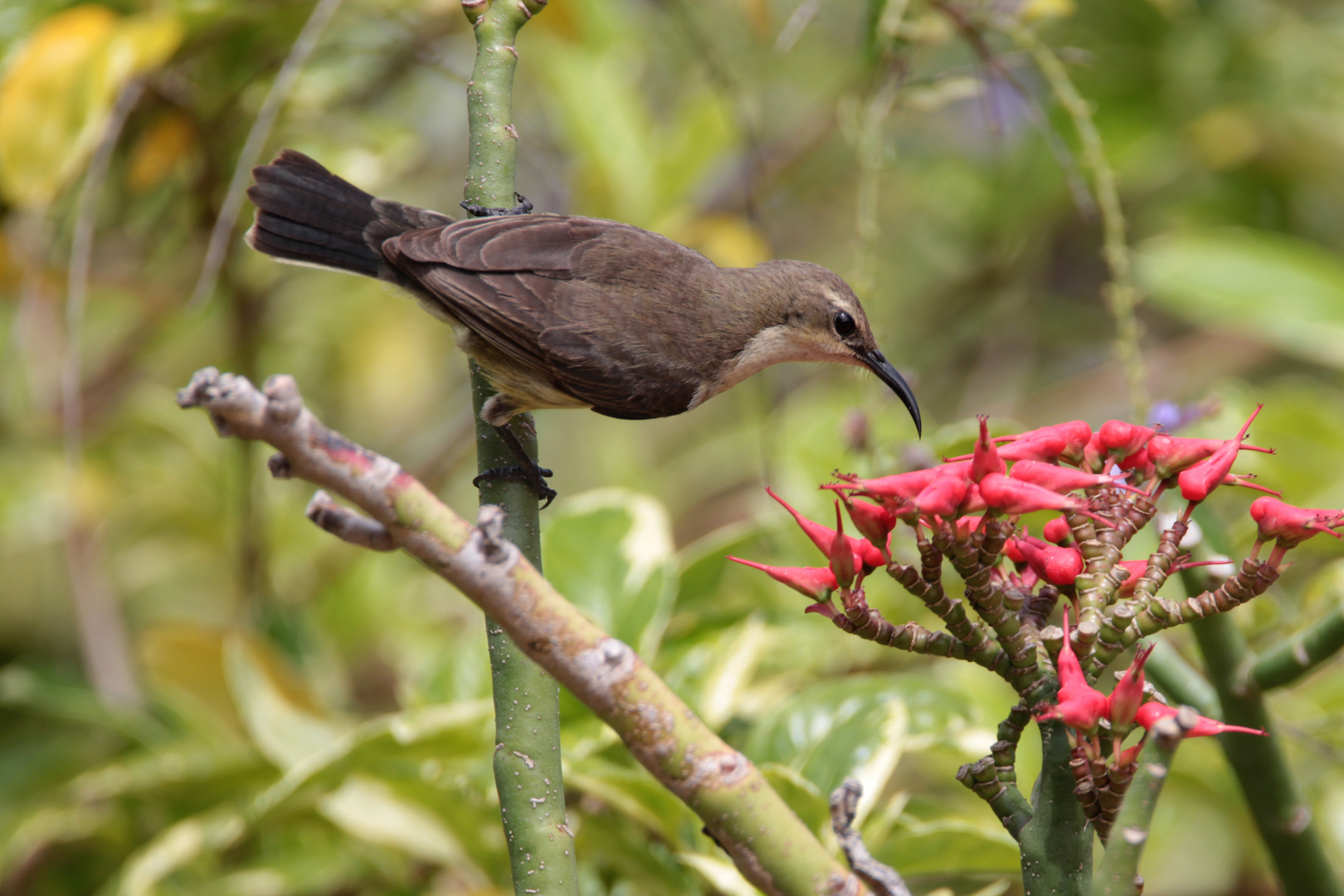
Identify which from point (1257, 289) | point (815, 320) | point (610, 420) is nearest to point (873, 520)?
point (815, 320)

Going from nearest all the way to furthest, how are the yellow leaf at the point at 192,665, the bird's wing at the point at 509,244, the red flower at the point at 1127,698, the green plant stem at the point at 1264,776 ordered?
1. the red flower at the point at 1127,698
2. the green plant stem at the point at 1264,776
3. the bird's wing at the point at 509,244
4. the yellow leaf at the point at 192,665

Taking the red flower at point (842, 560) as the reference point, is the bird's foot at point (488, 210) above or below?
above

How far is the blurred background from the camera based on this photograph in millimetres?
2303

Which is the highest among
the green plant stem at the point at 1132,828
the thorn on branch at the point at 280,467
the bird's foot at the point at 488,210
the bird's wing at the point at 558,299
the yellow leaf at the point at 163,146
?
the yellow leaf at the point at 163,146

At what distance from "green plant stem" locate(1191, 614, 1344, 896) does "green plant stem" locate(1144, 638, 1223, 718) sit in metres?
0.05

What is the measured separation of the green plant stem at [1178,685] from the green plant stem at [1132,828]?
0.55m

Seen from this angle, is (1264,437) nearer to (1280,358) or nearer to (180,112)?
(1280,358)

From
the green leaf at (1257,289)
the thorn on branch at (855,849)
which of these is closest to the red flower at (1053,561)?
the thorn on branch at (855,849)

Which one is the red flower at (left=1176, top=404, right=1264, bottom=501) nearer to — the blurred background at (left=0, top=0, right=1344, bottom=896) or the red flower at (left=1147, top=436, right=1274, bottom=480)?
the red flower at (left=1147, top=436, right=1274, bottom=480)

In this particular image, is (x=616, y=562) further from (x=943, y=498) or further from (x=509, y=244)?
(x=943, y=498)

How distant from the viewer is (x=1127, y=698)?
101 centimetres

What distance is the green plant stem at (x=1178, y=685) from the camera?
5.26 feet

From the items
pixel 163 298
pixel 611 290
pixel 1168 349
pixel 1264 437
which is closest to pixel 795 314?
pixel 611 290

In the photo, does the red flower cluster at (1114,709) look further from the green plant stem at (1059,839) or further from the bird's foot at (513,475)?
the bird's foot at (513,475)
